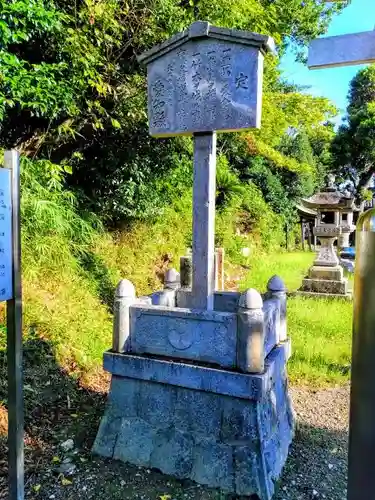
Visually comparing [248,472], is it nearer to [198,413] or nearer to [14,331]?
[198,413]

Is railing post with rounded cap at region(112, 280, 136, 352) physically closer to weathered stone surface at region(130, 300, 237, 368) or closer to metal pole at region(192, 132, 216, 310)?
weathered stone surface at region(130, 300, 237, 368)

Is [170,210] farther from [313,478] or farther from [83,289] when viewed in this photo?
[313,478]

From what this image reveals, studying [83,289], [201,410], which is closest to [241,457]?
[201,410]

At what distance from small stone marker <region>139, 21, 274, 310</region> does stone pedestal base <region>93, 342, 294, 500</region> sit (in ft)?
2.07

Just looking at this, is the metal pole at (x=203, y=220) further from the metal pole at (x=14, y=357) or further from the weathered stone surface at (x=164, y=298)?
the metal pole at (x=14, y=357)

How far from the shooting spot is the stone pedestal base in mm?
2650

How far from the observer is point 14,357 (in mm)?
2199

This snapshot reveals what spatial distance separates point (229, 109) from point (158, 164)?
4.84 metres

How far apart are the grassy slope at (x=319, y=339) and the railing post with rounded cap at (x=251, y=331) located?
2.24m

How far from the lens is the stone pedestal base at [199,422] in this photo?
2650 millimetres

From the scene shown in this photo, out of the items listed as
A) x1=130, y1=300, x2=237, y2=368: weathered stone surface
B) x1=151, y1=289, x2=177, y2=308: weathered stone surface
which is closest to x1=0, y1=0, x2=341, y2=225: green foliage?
x1=151, y1=289, x2=177, y2=308: weathered stone surface

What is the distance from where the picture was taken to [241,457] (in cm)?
267

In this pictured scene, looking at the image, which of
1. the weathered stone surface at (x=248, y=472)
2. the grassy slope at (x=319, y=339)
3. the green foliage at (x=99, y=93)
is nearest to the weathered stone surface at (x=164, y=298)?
the weathered stone surface at (x=248, y=472)

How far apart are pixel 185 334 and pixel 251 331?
20.6 inches
